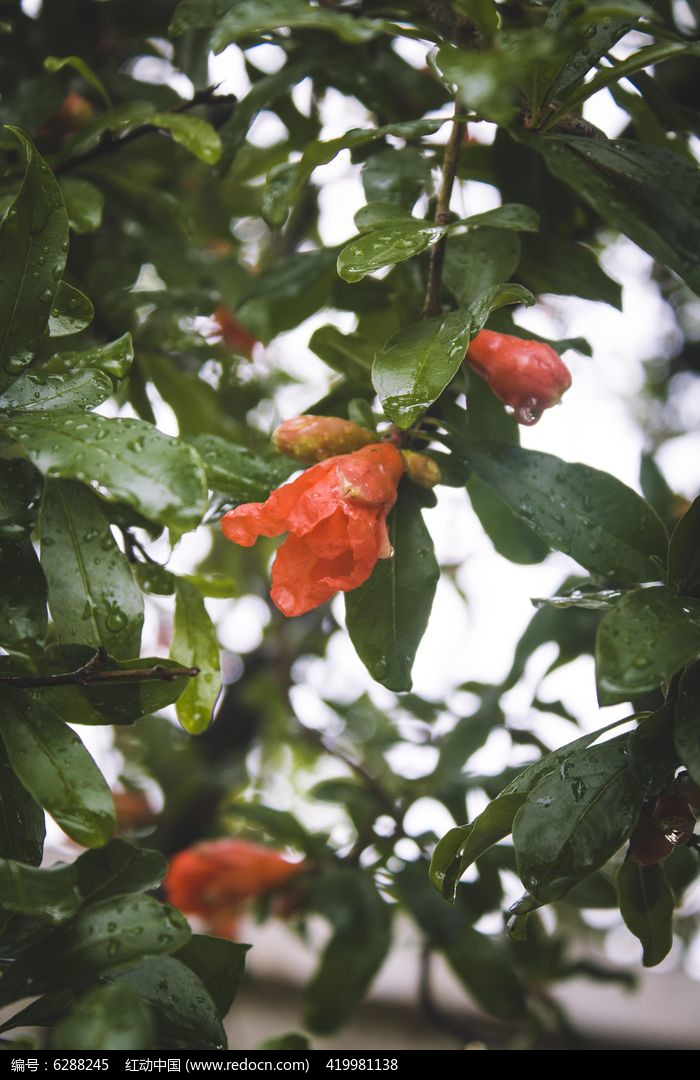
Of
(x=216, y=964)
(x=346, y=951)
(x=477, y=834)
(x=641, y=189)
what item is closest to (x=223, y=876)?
(x=346, y=951)

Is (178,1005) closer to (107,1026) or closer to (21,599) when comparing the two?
(107,1026)

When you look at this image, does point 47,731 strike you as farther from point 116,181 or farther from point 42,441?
point 116,181

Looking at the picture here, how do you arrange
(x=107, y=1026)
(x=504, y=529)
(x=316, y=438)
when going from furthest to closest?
(x=504, y=529)
(x=316, y=438)
(x=107, y=1026)

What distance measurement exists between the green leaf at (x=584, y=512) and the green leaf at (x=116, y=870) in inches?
13.4

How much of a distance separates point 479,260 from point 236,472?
27 cm

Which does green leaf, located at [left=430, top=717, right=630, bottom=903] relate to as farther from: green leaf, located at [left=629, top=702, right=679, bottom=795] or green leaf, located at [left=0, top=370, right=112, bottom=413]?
green leaf, located at [left=0, top=370, right=112, bottom=413]

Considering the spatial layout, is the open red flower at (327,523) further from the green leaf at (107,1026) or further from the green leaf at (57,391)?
the green leaf at (107,1026)

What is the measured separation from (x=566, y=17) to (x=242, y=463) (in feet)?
1.17

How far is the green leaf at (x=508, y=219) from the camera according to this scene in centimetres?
60

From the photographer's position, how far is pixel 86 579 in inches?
22.3

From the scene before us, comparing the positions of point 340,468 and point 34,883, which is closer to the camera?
point 34,883

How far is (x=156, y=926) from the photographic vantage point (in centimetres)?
47

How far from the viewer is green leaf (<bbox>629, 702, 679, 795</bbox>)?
0.55 meters
